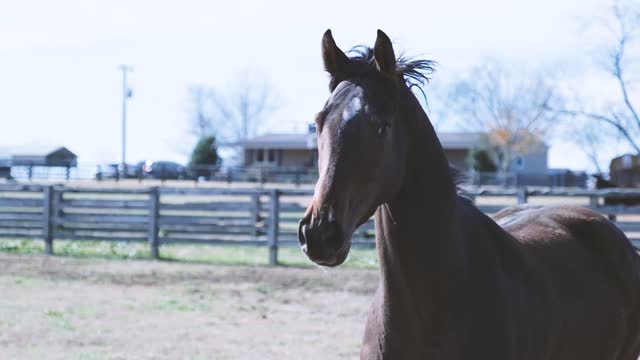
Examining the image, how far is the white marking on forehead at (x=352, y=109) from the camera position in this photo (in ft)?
9.32

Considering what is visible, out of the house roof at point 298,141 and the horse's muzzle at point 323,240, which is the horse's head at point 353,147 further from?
the house roof at point 298,141

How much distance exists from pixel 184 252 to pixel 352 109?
14099 mm

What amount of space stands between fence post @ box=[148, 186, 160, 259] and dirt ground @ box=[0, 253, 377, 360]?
1.07 metres

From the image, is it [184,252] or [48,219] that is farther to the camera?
[184,252]

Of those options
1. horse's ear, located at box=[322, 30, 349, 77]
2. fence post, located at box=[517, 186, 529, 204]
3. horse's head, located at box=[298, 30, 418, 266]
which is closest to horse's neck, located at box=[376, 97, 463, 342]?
horse's head, located at box=[298, 30, 418, 266]

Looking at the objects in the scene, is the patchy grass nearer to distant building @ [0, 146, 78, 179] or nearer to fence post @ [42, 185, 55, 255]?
fence post @ [42, 185, 55, 255]

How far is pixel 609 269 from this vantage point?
15.1ft

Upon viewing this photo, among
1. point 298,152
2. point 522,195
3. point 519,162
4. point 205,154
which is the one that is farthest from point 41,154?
point 522,195

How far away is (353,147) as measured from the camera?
2791 millimetres

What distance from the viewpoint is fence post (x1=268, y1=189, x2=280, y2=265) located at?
47.8 ft

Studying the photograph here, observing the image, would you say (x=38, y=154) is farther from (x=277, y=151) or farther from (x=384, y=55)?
(x=384, y=55)

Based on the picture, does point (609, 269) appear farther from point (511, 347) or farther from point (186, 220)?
point (186, 220)

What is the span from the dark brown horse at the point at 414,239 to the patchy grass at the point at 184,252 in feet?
34.5

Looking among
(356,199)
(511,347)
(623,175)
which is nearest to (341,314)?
(511,347)
